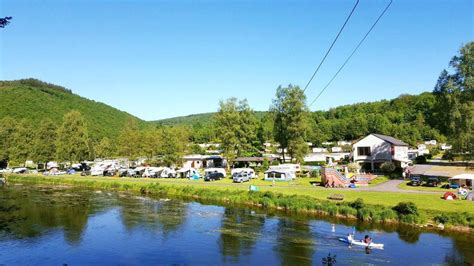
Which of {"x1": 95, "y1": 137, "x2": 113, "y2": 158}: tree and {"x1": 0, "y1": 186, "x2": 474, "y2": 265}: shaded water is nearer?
{"x1": 0, "y1": 186, "x2": 474, "y2": 265}: shaded water

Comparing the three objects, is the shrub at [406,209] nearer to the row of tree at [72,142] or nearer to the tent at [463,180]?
the tent at [463,180]

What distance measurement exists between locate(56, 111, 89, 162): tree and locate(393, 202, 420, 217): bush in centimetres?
8621

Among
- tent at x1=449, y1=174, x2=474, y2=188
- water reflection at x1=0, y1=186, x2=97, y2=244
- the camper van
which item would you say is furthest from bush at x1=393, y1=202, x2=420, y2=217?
the camper van

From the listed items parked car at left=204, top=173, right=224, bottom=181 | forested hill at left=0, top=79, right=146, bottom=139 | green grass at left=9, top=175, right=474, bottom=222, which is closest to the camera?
green grass at left=9, top=175, right=474, bottom=222

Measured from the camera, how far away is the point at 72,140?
102875mm

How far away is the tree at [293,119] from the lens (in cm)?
7888

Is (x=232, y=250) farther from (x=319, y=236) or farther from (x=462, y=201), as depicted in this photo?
(x=462, y=201)

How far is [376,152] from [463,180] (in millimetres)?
23136

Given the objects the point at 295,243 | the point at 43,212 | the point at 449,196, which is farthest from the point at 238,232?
the point at 43,212

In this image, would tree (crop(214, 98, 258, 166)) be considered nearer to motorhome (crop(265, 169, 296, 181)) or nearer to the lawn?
motorhome (crop(265, 169, 296, 181))

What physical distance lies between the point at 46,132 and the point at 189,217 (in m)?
82.3

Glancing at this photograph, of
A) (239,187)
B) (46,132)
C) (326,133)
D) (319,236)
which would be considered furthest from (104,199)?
(326,133)

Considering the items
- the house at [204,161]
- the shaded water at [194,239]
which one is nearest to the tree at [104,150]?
the house at [204,161]

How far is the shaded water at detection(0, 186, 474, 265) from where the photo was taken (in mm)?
Answer: 27453
